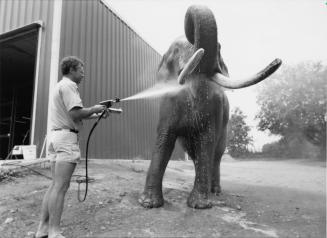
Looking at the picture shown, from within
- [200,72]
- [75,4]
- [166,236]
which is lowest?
[166,236]

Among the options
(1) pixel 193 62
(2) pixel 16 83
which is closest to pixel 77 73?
(1) pixel 193 62

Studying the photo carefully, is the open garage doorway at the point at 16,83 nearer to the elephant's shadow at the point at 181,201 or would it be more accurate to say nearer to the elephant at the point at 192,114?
the elephant at the point at 192,114

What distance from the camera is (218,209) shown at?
13.2 ft

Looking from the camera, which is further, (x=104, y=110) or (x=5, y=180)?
(x=5, y=180)

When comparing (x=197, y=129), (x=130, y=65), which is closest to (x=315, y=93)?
(x=130, y=65)

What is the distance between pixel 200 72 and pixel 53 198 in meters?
2.26

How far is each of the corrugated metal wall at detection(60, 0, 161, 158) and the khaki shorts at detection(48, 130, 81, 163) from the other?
538 centimetres

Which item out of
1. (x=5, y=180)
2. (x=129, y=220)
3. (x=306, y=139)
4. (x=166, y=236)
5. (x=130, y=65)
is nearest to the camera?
(x=166, y=236)

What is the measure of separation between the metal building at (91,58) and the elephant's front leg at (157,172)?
453 centimetres

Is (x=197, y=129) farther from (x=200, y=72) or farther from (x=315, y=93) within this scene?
(x=315, y=93)

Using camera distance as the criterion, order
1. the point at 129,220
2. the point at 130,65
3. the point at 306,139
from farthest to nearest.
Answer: the point at 306,139 → the point at 130,65 → the point at 129,220

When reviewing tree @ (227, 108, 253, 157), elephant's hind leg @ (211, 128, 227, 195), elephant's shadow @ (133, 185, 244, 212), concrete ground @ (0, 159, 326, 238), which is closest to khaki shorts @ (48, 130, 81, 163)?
concrete ground @ (0, 159, 326, 238)

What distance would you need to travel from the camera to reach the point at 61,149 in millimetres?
2863

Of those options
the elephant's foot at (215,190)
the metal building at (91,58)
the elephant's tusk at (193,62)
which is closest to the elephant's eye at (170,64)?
the elephant's tusk at (193,62)
